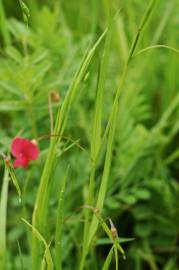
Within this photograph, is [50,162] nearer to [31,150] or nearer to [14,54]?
[31,150]

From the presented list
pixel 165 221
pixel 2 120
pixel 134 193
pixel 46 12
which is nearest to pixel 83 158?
pixel 134 193

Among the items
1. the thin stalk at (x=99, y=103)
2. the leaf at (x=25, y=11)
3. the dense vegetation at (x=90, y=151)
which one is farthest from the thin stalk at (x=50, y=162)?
the dense vegetation at (x=90, y=151)

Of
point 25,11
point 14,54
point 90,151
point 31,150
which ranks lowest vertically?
point 90,151

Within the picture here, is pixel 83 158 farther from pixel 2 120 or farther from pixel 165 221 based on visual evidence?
pixel 2 120

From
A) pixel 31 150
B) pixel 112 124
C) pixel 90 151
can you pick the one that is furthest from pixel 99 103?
pixel 90 151

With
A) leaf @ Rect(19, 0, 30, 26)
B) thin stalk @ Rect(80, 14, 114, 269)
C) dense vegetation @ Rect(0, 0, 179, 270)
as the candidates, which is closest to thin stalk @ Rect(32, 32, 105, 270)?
thin stalk @ Rect(80, 14, 114, 269)

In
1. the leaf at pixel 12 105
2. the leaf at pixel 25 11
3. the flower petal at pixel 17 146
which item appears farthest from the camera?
the leaf at pixel 12 105

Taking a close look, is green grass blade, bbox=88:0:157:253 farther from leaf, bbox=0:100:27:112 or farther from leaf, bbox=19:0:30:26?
leaf, bbox=0:100:27:112

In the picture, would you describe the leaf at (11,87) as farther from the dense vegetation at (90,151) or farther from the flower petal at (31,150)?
the flower petal at (31,150)
